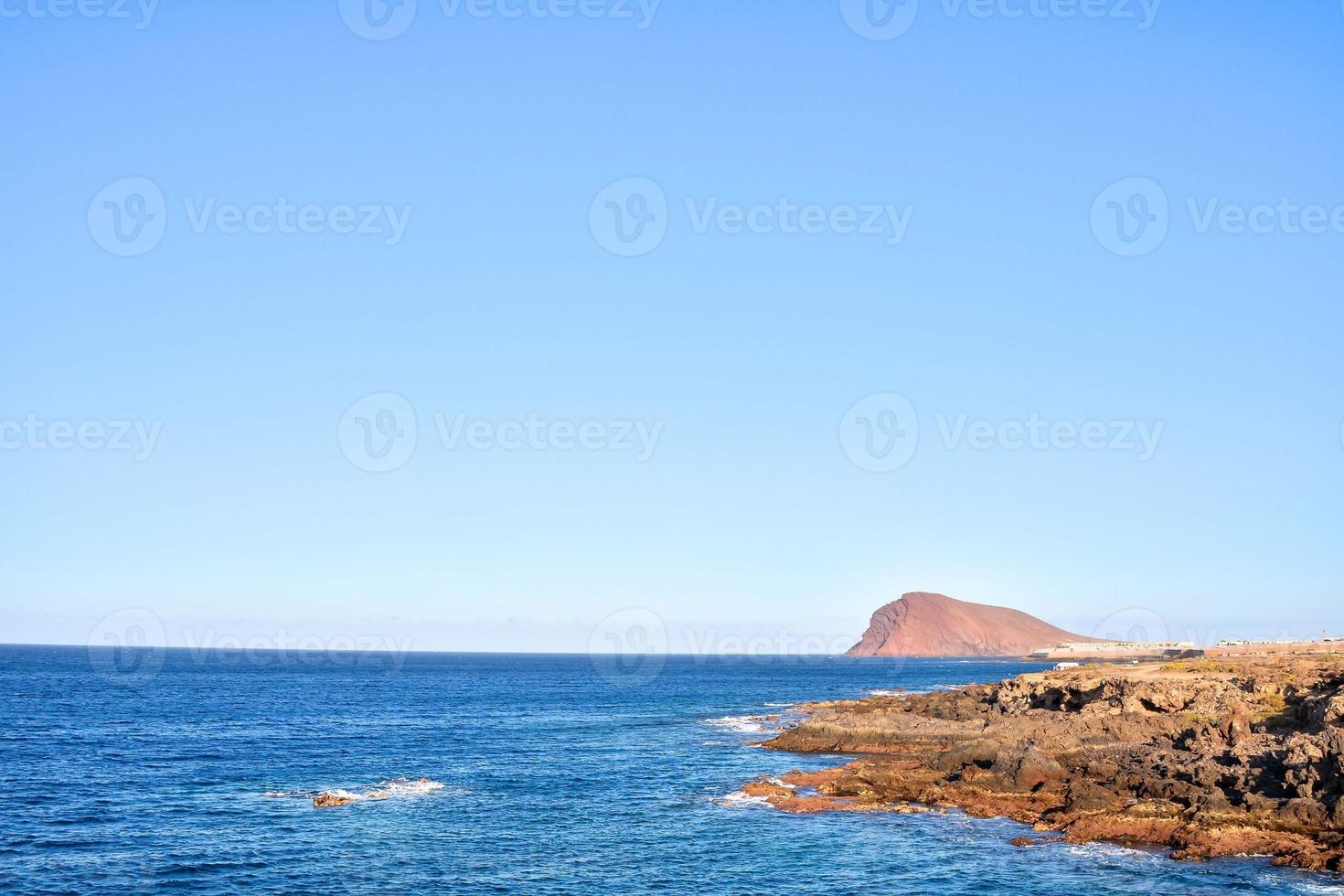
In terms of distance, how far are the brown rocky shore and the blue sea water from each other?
281cm

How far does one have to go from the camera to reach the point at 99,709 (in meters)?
110

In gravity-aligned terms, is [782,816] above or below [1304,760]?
below

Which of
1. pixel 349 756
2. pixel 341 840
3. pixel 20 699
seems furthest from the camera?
pixel 20 699

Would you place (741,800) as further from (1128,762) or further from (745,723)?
(745,723)

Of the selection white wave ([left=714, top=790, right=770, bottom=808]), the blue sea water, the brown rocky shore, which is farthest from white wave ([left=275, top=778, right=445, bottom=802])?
the brown rocky shore

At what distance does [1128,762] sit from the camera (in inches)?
2184

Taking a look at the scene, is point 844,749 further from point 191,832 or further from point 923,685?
point 923,685

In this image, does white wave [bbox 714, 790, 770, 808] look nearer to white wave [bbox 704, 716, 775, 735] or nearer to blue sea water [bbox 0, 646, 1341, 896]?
blue sea water [bbox 0, 646, 1341, 896]

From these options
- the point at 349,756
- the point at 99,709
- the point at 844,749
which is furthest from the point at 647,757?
the point at 99,709

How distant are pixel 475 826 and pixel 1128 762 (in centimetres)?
3569

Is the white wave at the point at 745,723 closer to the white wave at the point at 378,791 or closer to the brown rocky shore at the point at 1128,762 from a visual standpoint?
the brown rocky shore at the point at 1128,762

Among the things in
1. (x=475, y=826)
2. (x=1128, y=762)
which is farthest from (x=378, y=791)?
(x=1128, y=762)

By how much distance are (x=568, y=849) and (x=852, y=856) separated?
42.3ft

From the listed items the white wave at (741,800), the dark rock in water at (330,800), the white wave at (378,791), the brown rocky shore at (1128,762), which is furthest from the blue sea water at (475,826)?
the brown rocky shore at (1128,762)
